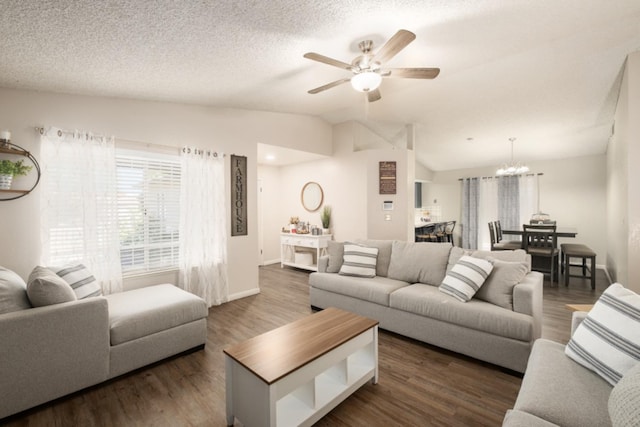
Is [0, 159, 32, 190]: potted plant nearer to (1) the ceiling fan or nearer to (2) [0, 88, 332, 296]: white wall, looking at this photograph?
(2) [0, 88, 332, 296]: white wall

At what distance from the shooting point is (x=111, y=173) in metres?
2.88

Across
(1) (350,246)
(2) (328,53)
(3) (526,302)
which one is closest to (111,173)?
(2) (328,53)

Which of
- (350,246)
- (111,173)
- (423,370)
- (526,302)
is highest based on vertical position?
(111,173)

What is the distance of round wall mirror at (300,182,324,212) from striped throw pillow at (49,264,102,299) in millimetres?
3915

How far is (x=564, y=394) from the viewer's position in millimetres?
1204

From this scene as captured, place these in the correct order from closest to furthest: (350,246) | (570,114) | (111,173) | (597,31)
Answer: (597,31), (111,173), (350,246), (570,114)

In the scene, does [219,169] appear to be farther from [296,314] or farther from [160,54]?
[296,314]

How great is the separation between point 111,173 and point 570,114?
20.4ft

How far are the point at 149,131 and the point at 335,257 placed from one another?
2651 millimetres

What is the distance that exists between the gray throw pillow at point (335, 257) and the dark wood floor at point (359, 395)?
1005 mm

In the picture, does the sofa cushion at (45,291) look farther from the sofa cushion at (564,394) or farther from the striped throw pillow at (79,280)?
the sofa cushion at (564,394)

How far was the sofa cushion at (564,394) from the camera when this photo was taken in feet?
3.58

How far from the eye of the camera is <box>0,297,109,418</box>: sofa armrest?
166cm

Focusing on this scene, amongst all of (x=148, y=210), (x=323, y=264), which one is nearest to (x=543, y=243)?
(x=323, y=264)
